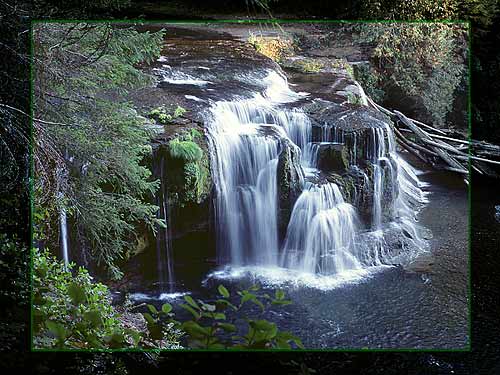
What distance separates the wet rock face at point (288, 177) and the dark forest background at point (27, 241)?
664mm

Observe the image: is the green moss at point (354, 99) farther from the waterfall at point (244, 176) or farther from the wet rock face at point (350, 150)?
the waterfall at point (244, 176)

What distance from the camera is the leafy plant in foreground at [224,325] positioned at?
2.40m

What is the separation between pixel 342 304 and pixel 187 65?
3.79 feet

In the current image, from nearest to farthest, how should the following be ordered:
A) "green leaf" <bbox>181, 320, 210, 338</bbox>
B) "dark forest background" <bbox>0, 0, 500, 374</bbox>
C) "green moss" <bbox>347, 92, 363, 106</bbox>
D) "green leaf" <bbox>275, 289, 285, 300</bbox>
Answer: "green leaf" <bbox>181, 320, 210, 338</bbox>, "green leaf" <bbox>275, 289, 285, 300</bbox>, "green moss" <bbox>347, 92, 363, 106</bbox>, "dark forest background" <bbox>0, 0, 500, 374</bbox>

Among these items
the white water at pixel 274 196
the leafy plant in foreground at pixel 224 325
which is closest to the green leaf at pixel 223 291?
the leafy plant in foreground at pixel 224 325

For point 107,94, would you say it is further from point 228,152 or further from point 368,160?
point 368,160

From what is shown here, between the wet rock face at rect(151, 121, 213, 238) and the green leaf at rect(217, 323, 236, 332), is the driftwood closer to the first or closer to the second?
the wet rock face at rect(151, 121, 213, 238)

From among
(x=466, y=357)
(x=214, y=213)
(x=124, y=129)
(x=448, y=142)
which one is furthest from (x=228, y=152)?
(x=466, y=357)

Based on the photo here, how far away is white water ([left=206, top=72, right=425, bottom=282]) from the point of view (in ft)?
8.79

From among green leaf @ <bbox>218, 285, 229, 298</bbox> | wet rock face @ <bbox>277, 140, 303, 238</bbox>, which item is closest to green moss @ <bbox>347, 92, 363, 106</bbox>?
wet rock face @ <bbox>277, 140, 303, 238</bbox>

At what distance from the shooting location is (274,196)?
2.68 meters

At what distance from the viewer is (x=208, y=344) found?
2438mm

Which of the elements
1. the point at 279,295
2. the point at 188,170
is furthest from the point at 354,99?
the point at 279,295

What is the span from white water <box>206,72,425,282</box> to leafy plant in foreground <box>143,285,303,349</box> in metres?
0.17
